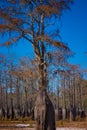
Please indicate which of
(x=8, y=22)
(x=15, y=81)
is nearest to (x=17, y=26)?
(x=8, y=22)

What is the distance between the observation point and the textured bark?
43.0 feet

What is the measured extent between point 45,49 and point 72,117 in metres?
26.3

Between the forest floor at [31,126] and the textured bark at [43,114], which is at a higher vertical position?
the textured bark at [43,114]

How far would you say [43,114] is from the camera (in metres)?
13.1

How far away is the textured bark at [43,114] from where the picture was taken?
516 inches

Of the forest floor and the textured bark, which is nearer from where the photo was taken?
the textured bark

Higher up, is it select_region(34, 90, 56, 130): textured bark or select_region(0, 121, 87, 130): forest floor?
select_region(34, 90, 56, 130): textured bark

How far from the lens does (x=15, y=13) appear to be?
14.2 meters

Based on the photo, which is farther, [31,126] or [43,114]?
[31,126]

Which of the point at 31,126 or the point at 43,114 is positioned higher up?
the point at 43,114

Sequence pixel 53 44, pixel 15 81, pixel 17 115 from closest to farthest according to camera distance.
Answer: pixel 53 44 → pixel 17 115 → pixel 15 81

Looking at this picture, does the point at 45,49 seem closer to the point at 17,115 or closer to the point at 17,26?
the point at 17,26

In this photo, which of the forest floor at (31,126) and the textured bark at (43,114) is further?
the forest floor at (31,126)

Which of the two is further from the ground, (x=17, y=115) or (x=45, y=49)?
(x=45, y=49)
